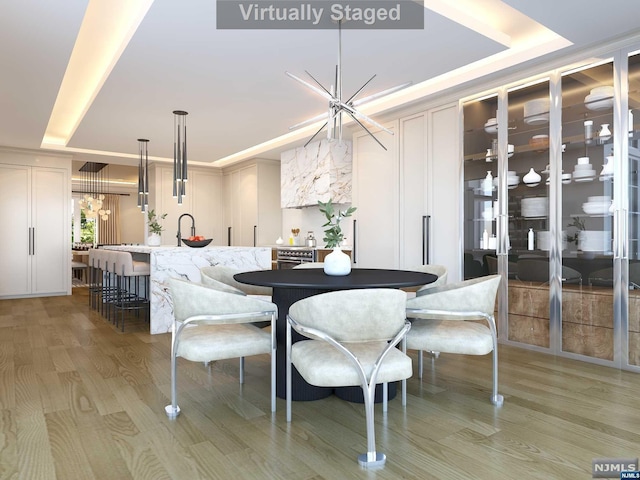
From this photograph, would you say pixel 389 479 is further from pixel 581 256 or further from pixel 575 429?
pixel 581 256

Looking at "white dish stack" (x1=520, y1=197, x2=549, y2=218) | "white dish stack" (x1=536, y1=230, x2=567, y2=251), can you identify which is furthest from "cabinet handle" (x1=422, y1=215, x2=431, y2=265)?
"white dish stack" (x1=536, y1=230, x2=567, y2=251)

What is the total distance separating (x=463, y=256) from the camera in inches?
173

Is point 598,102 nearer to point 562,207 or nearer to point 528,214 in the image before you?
point 562,207

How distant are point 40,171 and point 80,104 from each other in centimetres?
250

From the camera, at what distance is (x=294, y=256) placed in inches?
271

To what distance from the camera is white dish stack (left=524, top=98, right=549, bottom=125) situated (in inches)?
150

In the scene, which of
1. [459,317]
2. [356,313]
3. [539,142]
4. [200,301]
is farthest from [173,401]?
[539,142]

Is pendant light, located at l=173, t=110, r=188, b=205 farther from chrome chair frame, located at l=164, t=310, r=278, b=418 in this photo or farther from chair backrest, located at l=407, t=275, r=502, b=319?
chair backrest, located at l=407, t=275, r=502, b=319

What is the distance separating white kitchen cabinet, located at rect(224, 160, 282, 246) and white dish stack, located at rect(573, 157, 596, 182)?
18.0ft

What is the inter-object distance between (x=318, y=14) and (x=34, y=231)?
21.5ft

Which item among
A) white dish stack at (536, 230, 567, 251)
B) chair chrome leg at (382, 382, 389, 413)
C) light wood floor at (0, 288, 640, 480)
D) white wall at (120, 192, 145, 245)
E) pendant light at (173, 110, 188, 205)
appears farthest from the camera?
white wall at (120, 192, 145, 245)

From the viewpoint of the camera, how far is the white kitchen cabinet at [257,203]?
809cm

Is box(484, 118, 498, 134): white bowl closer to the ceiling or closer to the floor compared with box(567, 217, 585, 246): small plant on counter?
closer to the ceiling

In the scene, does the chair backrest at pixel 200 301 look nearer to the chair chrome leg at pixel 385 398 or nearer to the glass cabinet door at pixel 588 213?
the chair chrome leg at pixel 385 398
